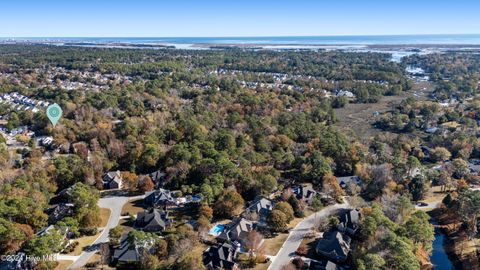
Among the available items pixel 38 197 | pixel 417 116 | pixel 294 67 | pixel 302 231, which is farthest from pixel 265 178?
pixel 294 67

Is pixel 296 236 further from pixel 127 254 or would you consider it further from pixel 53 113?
pixel 53 113

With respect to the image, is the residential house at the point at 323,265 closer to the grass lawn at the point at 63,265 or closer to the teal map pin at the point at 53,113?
the grass lawn at the point at 63,265

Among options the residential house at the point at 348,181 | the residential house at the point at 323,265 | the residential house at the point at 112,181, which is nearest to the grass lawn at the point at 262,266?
the residential house at the point at 323,265

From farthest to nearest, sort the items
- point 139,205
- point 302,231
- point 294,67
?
point 294,67 → point 139,205 → point 302,231

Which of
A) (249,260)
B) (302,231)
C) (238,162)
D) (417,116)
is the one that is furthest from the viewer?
(417,116)

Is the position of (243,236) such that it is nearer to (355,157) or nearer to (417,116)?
(355,157)
